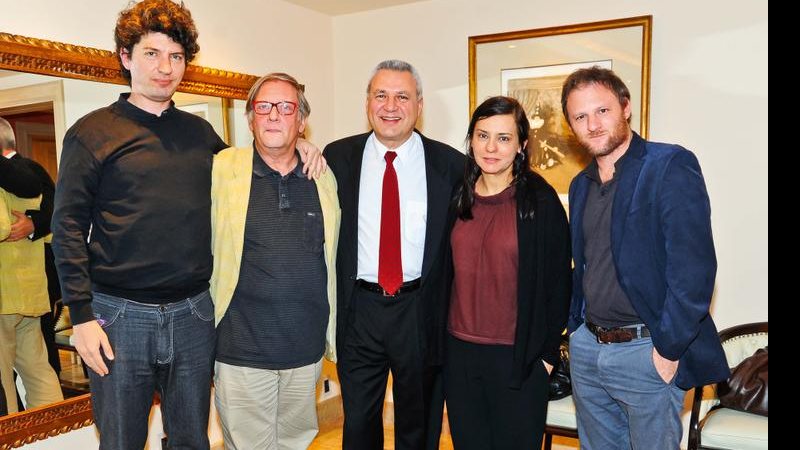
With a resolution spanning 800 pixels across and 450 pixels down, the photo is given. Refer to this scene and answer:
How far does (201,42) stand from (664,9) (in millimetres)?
2384

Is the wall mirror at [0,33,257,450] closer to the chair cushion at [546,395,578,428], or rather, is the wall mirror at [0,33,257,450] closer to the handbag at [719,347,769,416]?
the chair cushion at [546,395,578,428]

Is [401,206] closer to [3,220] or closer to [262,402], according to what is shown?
[262,402]

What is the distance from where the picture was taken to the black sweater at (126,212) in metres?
1.98

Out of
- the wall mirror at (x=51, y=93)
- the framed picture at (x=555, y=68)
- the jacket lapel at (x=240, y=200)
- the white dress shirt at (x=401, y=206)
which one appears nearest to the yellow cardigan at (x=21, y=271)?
the wall mirror at (x=51, y=93)

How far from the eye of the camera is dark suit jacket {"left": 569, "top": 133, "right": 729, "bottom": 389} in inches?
73.8

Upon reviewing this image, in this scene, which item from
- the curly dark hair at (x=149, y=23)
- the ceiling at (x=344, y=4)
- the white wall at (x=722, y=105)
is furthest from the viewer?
the ceiling at (x=344, y=4)

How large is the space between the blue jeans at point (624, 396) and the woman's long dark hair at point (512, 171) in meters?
0.49

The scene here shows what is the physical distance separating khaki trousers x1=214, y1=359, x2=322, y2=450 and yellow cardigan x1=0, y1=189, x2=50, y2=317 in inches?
36.3

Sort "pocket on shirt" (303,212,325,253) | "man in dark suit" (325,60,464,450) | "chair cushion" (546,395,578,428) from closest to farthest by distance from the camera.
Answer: "pocket on shirt" (303,212,325,253), "man in dark suit" (325,60,464,450), "chair cushion" (546,395,578,428)

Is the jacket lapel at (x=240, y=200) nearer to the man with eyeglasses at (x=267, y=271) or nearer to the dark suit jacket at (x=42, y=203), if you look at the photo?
the man with eyeglasses at (x=267, y=271)

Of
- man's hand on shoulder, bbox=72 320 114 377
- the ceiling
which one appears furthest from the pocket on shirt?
the ceiling

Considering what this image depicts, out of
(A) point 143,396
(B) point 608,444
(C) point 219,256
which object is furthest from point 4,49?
(B) point 608,444

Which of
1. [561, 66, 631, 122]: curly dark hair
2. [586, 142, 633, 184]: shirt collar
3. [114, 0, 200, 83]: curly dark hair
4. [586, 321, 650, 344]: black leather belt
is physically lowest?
[586, 321, 650, 344]: black leather belt

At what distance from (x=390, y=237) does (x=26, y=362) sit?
5.29 ft
